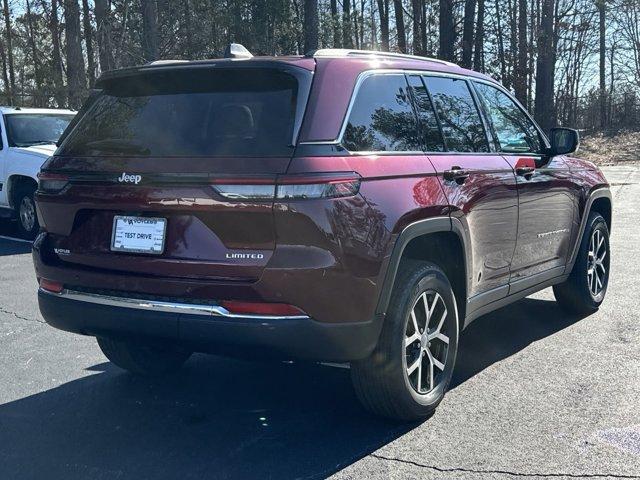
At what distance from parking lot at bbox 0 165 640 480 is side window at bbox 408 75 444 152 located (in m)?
1.45

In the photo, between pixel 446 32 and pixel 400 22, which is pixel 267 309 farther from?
pixel 400 22

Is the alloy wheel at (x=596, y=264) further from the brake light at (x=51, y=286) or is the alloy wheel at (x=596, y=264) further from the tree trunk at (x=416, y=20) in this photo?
the tree trunk at (x=416, y=20)

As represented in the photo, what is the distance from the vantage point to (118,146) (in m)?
3.93

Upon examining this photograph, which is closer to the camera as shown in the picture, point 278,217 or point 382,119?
point 278,217

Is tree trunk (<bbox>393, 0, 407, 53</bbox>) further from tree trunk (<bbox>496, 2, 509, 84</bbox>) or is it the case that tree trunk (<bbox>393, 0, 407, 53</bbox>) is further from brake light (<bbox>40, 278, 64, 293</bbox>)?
brake light (<bbox>40, 278, 64, 293</bbox>)

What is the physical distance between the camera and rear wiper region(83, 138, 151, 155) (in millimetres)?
3836

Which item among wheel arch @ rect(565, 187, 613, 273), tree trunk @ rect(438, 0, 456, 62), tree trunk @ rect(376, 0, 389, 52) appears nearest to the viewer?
wheel arch @ rect(565, 187, 613, 273)

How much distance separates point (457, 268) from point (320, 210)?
52.8 inches

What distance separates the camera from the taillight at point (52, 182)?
13.2ft

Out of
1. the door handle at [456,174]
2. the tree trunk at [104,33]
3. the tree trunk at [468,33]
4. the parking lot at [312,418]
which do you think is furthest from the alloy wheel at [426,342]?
the tree trunk at [468,33]

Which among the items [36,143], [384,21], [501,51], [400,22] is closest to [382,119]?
[36,143]

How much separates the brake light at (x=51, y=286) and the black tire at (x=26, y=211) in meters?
7.75

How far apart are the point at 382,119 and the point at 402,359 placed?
4.01 feet

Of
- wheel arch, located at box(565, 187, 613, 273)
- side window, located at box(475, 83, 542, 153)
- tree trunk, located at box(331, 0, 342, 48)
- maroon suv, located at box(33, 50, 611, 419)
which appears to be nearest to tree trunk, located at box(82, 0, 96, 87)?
A: tree trunk, located at box(331, 0, 342, 48)
